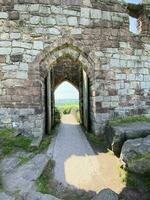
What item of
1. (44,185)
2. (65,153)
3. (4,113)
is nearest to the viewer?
(44,185)

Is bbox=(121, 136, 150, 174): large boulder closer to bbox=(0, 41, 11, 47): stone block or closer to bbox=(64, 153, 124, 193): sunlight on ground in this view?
bbox=(64, 153, 124, 193): sunlight on ground

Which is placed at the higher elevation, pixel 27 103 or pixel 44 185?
pixel 27 103

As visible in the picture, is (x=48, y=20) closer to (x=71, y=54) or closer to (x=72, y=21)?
(x=72, y=21)

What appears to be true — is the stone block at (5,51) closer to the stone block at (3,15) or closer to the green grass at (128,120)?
the stone block at (3,15)

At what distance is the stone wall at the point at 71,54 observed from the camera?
6.36 m

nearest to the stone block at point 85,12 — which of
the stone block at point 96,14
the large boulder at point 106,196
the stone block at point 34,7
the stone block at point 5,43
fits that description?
the stone block at point 96,14

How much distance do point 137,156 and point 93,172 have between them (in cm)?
96

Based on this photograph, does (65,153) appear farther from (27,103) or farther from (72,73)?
(72,73)

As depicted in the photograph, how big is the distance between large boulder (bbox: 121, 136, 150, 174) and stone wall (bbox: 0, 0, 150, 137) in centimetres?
222

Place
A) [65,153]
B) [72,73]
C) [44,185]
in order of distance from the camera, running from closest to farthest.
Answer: [44,185]
[65,153]
[72,73]

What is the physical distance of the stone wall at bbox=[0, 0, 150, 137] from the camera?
20.9 ft

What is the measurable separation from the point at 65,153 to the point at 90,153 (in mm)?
596

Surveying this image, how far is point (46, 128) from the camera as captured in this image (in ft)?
26.2

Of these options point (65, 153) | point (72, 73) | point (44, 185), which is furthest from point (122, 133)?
point (72, 73)
